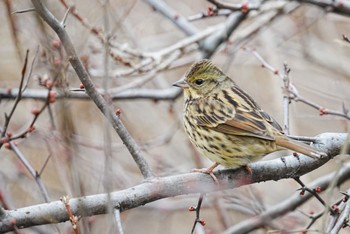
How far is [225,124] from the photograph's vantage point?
518 centimetres

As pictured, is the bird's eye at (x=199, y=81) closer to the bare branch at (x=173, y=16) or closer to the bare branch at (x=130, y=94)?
the bare branch at (x=130, y=94)

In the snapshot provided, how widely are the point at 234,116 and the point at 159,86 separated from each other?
3.49 metres

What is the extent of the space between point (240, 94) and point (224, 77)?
0.72ft

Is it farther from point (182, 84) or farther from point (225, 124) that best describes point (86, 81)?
point (182, 84)

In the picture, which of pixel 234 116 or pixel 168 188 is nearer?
pixel 168 188

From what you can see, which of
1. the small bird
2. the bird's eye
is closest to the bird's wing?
the small bird

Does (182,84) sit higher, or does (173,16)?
(173,16)

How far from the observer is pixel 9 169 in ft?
25.9

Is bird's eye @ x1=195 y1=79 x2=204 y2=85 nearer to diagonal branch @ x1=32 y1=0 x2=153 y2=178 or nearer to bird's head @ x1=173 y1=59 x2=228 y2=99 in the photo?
bird's head @ x1=173 y1=59 x2=228 y2=99

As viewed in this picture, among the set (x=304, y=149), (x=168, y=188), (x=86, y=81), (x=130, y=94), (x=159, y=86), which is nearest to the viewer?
(x=86, y=81)

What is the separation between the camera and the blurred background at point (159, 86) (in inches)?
259

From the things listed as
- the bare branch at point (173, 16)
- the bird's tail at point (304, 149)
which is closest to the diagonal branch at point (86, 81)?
the bird's tail at point (304, 149)

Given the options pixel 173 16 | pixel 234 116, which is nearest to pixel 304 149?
pixel 234 116

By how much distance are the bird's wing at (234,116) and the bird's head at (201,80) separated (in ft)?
0.26
